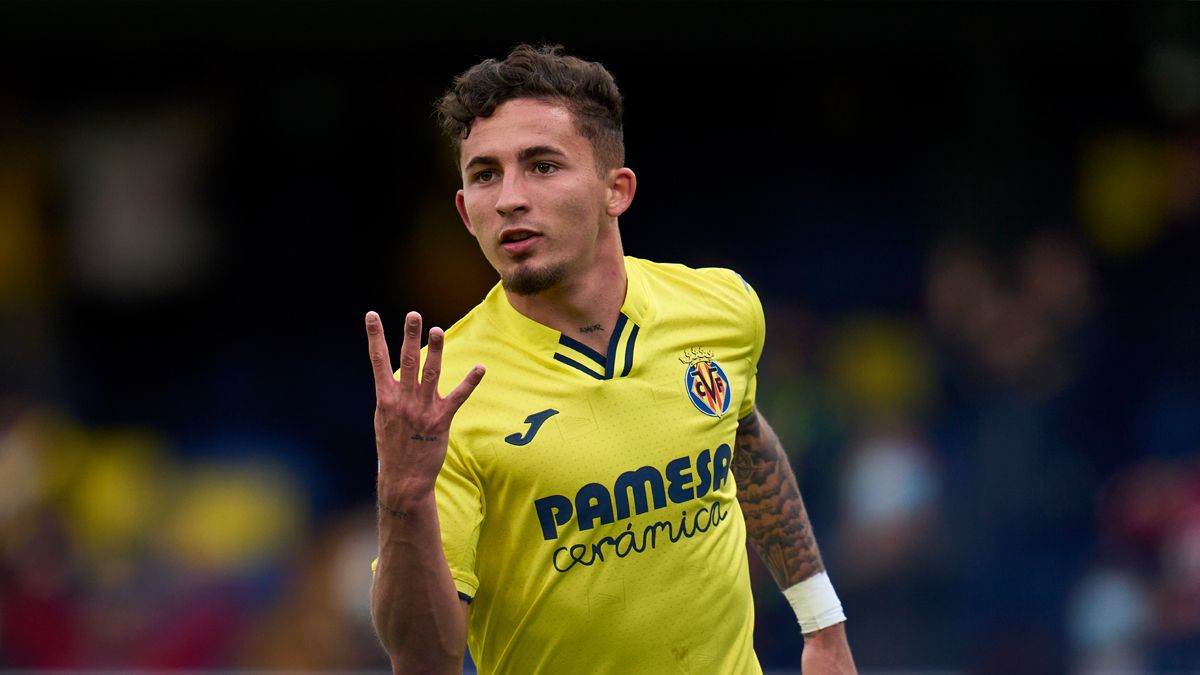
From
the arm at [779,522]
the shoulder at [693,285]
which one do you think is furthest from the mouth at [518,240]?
the arm at [779,522]

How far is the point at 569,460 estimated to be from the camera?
3.63 m

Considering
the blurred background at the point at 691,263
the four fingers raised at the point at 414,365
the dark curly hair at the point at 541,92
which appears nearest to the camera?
the four fingers raised at the point at 414,365

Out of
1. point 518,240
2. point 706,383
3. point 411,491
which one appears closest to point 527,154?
point 518,240

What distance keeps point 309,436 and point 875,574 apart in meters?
3.58

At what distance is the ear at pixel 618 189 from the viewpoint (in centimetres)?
386

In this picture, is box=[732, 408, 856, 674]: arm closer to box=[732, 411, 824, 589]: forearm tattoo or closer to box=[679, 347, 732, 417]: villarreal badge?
box=[732, 411, 824, 589]: forearm tattoo

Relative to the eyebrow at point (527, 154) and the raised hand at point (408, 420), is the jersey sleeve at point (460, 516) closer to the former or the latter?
the raised hand at point (408, 420)

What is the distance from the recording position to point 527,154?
11.9 feet

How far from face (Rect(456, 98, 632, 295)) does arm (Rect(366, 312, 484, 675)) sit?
41cm

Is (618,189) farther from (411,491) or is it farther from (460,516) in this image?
(411,491)

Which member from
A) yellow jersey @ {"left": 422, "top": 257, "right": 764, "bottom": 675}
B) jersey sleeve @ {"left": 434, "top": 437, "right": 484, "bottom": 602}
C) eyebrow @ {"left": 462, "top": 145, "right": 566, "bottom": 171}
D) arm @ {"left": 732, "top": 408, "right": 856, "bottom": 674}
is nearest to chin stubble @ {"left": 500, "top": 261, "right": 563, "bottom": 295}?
yellow jersey @ {"left": 422, "top": 257, "right": 764, "bottom": 675}

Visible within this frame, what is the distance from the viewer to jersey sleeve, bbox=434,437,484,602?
11.3ft

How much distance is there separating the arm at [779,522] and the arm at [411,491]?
1162 millimetres

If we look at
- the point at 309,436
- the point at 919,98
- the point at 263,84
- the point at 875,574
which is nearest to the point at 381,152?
the point at 263,84
